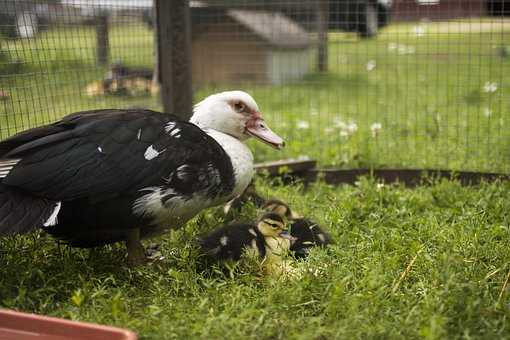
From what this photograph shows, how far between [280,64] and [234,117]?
5018 mm

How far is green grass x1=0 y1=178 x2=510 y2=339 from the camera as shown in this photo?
2.57 metres

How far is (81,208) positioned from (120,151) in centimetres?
33

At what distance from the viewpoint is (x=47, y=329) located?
245cm

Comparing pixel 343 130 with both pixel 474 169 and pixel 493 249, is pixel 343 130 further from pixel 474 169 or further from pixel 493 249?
pixel 493 249

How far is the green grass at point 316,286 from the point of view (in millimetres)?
2574

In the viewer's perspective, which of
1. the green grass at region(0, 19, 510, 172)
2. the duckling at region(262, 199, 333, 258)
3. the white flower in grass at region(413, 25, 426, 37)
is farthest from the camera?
the white flower in grass at region(413, 25, 426, 37)

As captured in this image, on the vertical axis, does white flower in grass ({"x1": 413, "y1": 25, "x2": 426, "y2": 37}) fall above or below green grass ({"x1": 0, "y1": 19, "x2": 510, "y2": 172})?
above

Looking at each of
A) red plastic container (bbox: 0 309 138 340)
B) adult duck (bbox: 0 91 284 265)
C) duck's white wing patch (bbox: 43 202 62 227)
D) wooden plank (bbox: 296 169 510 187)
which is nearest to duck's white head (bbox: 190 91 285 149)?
adult duck (bbox: 0 91 284 265)

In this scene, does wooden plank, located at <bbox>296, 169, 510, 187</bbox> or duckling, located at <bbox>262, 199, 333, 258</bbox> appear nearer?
duckling, located at <bbox>262, 199, 333, 258</bbox>

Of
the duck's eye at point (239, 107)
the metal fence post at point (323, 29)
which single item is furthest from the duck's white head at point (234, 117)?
the metal fence post at point (323, 29)

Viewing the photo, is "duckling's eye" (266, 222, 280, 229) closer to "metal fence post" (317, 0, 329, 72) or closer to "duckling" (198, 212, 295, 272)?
"duckling" (198, 212, 295, 272)

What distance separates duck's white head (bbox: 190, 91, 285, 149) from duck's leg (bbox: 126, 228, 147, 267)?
0.82 meters

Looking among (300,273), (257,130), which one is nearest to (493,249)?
(300,273)

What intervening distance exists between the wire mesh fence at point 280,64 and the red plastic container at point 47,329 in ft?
6.12
